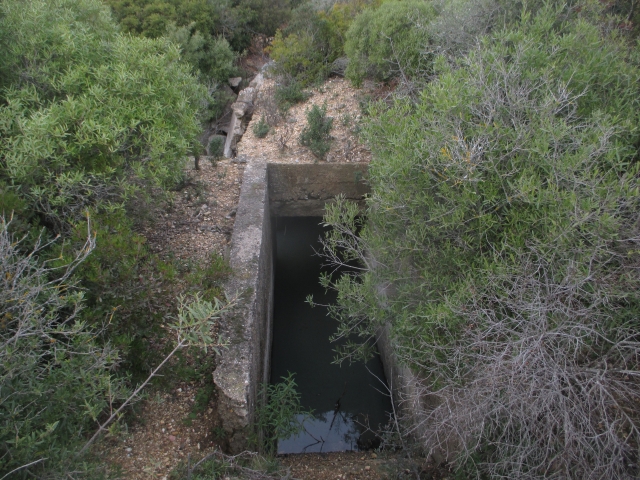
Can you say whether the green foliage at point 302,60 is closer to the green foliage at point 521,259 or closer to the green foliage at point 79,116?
the green foliage at point 79,116

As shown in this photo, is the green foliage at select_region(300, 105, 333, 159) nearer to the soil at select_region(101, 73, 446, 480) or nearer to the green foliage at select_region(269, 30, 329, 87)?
the soil at select_region(101, 73, 446, 480)

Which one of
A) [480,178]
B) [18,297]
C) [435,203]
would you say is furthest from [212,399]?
[480,178]

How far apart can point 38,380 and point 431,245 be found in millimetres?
2958

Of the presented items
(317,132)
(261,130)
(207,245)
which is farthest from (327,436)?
(261,130)

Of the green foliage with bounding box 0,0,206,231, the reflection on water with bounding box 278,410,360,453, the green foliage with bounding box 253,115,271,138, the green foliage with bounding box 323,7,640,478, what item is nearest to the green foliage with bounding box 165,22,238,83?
the green foliage with bounding box 253,115,271,138

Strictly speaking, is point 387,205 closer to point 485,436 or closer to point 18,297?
point 485,436

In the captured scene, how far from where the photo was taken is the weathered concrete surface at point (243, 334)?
3723 millimetres

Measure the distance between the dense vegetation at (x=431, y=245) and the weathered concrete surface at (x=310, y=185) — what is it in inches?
93.2

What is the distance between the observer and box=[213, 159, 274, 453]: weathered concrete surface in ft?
12.2

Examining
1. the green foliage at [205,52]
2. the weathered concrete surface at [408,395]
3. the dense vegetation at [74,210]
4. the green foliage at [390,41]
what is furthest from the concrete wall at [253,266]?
the green foliage at [205,52]

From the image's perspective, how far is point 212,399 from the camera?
3.97m

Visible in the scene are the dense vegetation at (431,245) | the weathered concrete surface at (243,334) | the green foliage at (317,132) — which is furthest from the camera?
the green foliage at (317,132)

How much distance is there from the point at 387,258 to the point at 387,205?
1.80 ft

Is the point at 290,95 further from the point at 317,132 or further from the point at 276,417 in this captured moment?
the point at 276,417
